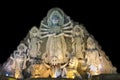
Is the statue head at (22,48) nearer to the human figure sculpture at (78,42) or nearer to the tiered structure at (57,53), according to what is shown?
the tiered structure at (57,53)

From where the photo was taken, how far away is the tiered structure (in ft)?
64.6

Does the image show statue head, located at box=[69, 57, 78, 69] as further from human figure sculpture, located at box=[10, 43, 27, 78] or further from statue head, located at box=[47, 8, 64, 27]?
human figure sculpture, located at box=[10, 43, 27, 78]

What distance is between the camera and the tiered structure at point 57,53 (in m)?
19.7

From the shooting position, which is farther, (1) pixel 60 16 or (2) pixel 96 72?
(1) pixel 60 16

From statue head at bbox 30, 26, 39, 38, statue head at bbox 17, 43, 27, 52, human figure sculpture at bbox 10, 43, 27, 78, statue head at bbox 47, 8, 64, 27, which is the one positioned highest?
statue head at bbox 47, 8, 64, 27

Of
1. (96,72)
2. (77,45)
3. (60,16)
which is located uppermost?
(60,16)

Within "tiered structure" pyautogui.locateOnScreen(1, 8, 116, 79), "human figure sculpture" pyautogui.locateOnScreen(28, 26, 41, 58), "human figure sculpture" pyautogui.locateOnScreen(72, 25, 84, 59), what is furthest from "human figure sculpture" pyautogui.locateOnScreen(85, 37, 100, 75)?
"human figure sculpture" pyautogui.locateOnScreen(28, 26, 41, 58)

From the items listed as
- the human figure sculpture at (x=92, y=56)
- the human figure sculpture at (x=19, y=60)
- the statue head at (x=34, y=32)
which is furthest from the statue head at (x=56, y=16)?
the human figure sculpture at (x=19, y=60)

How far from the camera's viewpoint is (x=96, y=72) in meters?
19.5

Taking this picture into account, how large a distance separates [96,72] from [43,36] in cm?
321

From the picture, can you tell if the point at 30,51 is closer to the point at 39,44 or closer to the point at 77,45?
the point at 39,44

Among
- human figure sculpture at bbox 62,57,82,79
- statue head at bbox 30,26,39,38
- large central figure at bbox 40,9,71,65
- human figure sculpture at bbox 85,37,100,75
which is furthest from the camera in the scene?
statue head at bbox 30,26,39,38

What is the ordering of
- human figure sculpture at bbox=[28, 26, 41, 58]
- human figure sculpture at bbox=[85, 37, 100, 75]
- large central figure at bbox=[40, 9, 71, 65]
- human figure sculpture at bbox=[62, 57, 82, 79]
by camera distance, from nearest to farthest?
human figure sculpture at bbox=[62, 57, 82, 79], human figure sculpture at bbox=[85, 37, 100, 75], large central figure at bbox=[40, 9, 71, 65], human figure sculpture at bbox=[28, 26, 41, 58]

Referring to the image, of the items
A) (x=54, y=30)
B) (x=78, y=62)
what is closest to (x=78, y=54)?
(x=78, y=62)
